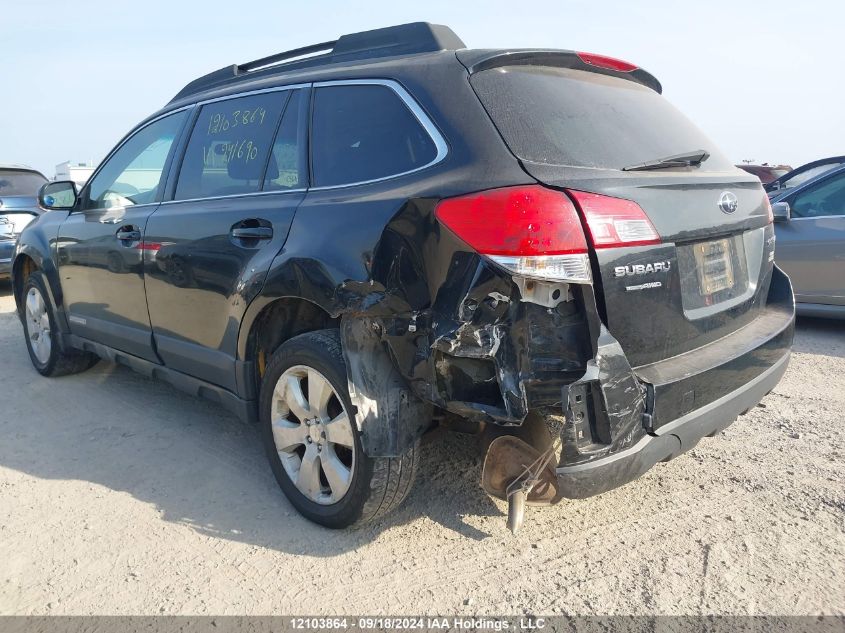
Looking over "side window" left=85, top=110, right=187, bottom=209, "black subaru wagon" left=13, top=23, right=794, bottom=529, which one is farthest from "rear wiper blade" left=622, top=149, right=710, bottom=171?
"side window" left=85, top=110, right=187, bottom=209

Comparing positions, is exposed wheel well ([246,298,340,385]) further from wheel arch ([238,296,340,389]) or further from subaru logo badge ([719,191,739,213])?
subaru logo badge ([719,191,739,213])

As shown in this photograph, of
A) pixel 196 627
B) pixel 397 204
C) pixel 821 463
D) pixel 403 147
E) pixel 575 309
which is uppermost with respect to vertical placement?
pixel 403 147

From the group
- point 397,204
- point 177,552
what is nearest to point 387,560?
point 177,552

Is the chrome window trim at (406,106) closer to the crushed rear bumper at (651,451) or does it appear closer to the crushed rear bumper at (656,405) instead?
the crushed rear bumper at (656,405)

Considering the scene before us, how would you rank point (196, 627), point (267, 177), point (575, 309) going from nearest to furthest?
1. point (575, 309)
2. point (196, 627)
3. point (267, 177)

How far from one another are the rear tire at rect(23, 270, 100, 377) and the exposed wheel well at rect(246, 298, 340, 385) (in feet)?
8.08

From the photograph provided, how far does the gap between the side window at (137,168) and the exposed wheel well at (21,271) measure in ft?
3.76

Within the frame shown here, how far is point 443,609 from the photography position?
2359mm

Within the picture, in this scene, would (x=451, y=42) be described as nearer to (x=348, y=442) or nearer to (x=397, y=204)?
(x=397, y=204)

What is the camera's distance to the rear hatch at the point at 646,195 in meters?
2.24

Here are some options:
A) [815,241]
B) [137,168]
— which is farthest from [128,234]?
[815,241]

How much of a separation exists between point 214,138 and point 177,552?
2.07m

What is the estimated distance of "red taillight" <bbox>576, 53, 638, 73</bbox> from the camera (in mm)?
2851

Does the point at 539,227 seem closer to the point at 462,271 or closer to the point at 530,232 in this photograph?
the point at 530,232
